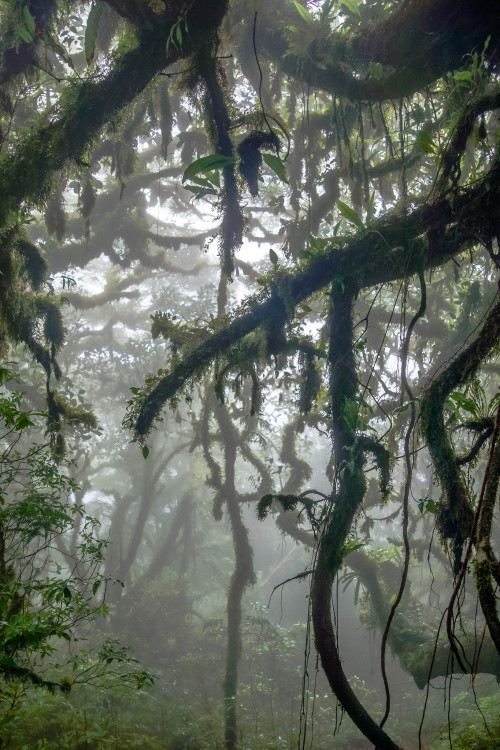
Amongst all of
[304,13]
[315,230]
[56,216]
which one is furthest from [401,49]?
[56,216]

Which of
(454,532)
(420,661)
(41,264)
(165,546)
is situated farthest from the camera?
(165,546)

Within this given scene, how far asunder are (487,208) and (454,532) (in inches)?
89.4

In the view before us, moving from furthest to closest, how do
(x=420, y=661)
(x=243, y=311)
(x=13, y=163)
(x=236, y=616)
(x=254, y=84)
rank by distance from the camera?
(x=236, y=616), (x=254, y=84), (x=420, y=661), (x=243, y=311), (x=13, y=163)

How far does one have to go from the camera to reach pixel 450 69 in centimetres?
382

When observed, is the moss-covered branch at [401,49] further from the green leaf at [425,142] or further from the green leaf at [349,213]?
Answer: the green leaf at [349,213]

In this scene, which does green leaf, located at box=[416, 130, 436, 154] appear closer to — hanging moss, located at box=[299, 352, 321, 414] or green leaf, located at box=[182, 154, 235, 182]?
green leaf, located at box=[182, 154, 235, 182]

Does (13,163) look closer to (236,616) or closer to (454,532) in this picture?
(454,532)

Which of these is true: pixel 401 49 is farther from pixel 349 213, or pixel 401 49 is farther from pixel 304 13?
pixel 304 13

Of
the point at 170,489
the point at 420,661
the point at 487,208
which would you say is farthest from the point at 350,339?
the point at 170,489

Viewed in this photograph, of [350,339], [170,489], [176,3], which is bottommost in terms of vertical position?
[350,339]

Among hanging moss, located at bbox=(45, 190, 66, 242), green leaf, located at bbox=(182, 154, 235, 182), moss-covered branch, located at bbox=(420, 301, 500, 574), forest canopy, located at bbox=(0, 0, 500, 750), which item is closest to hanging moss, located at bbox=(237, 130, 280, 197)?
forest canopy, located at bbox=(0, 0, 500, 750)

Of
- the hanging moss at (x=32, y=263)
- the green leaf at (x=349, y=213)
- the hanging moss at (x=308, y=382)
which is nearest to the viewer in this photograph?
the green leaf at (x=349, y=213)

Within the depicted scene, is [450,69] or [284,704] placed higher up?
[450,69]

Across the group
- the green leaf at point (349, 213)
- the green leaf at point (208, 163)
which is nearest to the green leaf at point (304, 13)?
the green leaf at point (349, 213)
